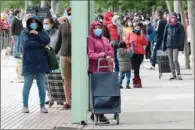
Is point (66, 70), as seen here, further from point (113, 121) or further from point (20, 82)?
point (20, 82)

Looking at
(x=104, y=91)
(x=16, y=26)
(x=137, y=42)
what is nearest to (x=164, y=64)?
(x=137, y=42)

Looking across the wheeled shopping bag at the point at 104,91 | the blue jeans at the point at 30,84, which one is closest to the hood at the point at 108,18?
the blue jeans at the point at 30,84

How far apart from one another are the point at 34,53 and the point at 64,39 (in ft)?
2.44

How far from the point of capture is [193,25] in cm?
2066

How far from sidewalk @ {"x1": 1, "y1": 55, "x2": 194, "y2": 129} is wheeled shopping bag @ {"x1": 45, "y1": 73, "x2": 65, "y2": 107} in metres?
0.21

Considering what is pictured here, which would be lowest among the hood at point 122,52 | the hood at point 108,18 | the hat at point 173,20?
the hood at point 122,52

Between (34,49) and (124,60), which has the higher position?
(34,49)

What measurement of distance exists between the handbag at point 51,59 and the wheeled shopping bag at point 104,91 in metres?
1.56

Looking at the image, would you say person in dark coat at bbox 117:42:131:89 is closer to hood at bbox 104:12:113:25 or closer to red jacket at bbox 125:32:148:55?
red jacket at bbox 125:32:148:55

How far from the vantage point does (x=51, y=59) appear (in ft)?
41.6

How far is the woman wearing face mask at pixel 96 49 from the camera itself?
11.4 meters

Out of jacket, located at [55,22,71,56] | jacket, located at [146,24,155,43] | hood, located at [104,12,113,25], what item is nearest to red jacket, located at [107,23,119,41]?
hood, located at [104,12,113,25]

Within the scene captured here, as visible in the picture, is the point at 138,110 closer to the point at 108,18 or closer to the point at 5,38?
the point at 108,18

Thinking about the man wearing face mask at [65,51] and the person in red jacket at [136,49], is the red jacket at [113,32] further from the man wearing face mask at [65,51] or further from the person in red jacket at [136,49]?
the man wearing face mask at [65,51]
